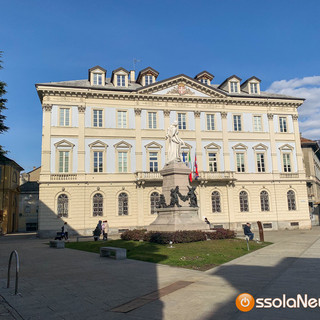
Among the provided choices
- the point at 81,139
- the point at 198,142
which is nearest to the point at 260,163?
the point at 198,142

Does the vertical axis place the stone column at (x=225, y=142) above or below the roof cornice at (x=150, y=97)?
below

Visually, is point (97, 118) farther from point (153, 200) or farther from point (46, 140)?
point (153, 200)

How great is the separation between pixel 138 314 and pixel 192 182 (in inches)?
1251

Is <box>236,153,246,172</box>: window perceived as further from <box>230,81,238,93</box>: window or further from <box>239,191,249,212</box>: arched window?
<box>230,81,238,93</box>: window

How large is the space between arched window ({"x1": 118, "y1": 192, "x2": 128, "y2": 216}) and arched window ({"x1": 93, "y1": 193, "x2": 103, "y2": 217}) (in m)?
2.14

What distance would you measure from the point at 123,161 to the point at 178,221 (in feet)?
59.5

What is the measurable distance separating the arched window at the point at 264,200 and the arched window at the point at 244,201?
202 cm

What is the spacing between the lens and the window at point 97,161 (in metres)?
36.7

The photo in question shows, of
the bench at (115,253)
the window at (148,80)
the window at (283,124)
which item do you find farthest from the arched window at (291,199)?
the bench at (115,253)

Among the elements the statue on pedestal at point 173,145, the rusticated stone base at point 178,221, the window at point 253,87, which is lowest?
the rusticated stone base at point 178,221

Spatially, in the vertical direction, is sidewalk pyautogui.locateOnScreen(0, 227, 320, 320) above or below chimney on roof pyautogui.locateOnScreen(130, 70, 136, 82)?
below

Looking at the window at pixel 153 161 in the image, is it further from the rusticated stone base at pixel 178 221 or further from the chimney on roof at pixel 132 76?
the rusticated stone base at pixel 178 221

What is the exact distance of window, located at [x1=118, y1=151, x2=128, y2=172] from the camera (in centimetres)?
3738

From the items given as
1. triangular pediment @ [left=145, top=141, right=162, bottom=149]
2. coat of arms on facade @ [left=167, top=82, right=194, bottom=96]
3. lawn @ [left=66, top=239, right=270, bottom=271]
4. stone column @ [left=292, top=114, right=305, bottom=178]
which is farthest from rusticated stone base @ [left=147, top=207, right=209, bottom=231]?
stone column @ [left=292, top=114, right=305, bottom=178]
